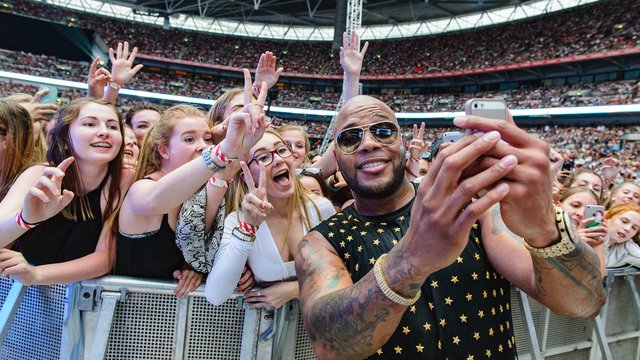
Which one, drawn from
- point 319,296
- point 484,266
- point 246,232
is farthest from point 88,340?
point 484,266

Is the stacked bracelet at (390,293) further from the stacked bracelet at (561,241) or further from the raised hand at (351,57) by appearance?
the raised hand at (351,57)

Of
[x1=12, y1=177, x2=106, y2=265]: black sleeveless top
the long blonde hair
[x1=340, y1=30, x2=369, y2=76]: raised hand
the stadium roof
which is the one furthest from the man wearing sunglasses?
the stadium roof

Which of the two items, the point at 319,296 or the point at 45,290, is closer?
the point at 319,296

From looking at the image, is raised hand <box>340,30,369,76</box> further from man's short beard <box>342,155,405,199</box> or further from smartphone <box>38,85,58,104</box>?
smartphone <box>38,85,58,104</box>

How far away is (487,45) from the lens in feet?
117

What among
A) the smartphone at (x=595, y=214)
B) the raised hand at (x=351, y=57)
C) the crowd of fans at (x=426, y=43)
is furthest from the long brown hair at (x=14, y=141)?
the crowd of fans at (x=426, y=43)

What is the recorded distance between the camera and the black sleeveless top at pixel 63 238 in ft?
7.25

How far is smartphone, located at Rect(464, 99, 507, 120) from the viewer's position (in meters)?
1.18

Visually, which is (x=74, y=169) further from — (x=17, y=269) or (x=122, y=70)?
(x=122, y=70)

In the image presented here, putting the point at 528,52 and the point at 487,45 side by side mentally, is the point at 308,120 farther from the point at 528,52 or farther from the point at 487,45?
the point at 528,52

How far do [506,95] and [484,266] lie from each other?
3529cm

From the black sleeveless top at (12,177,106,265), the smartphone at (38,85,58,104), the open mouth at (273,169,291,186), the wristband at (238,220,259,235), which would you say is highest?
the smartphone at (38,85,58,104)

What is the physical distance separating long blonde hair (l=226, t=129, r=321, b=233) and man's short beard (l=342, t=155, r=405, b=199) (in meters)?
0.64

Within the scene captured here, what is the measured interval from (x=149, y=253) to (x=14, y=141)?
1.42 m
